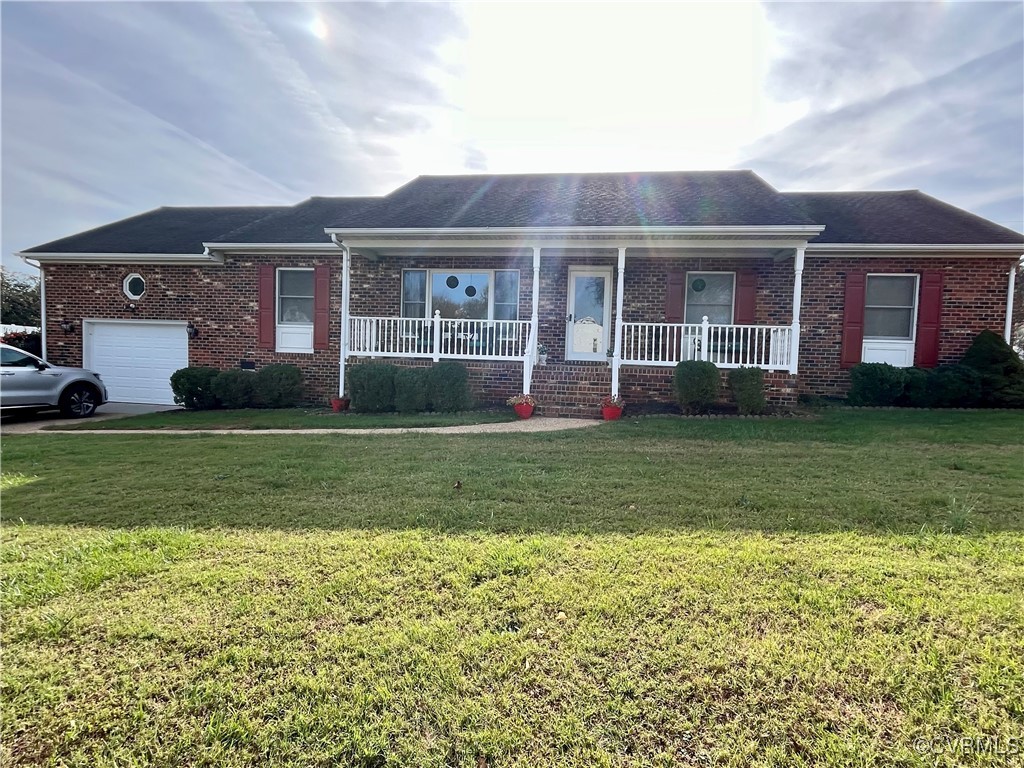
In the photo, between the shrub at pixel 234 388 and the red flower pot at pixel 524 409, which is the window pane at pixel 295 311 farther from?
the red flower pot at pixel 524 409

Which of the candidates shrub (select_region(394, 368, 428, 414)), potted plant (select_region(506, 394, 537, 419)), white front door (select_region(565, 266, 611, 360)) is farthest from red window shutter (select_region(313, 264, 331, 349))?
white front door (select_region(565, 266, 611, 360))

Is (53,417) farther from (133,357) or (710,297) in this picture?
(710,297)

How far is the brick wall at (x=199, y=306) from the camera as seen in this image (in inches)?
444

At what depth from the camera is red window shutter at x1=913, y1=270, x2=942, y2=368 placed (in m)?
9.77

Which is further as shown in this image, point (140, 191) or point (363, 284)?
point (140, 191)

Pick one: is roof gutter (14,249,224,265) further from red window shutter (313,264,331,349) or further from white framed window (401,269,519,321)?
white framed window (401,269,519,321)

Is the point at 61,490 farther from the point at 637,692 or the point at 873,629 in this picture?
the point at 873,629

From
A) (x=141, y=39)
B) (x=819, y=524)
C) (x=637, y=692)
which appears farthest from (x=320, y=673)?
(x=141, y=39)

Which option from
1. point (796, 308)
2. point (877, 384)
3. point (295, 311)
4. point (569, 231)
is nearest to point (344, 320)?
point (295, 311)

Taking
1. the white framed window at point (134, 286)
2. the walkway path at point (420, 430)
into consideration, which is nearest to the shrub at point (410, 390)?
the walkway path at point (420, 430)

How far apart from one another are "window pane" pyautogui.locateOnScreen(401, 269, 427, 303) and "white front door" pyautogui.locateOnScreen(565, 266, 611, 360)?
3.41m

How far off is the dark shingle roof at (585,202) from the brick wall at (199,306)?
8.48ft

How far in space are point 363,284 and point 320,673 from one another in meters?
10.3

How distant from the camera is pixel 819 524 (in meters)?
3.43
